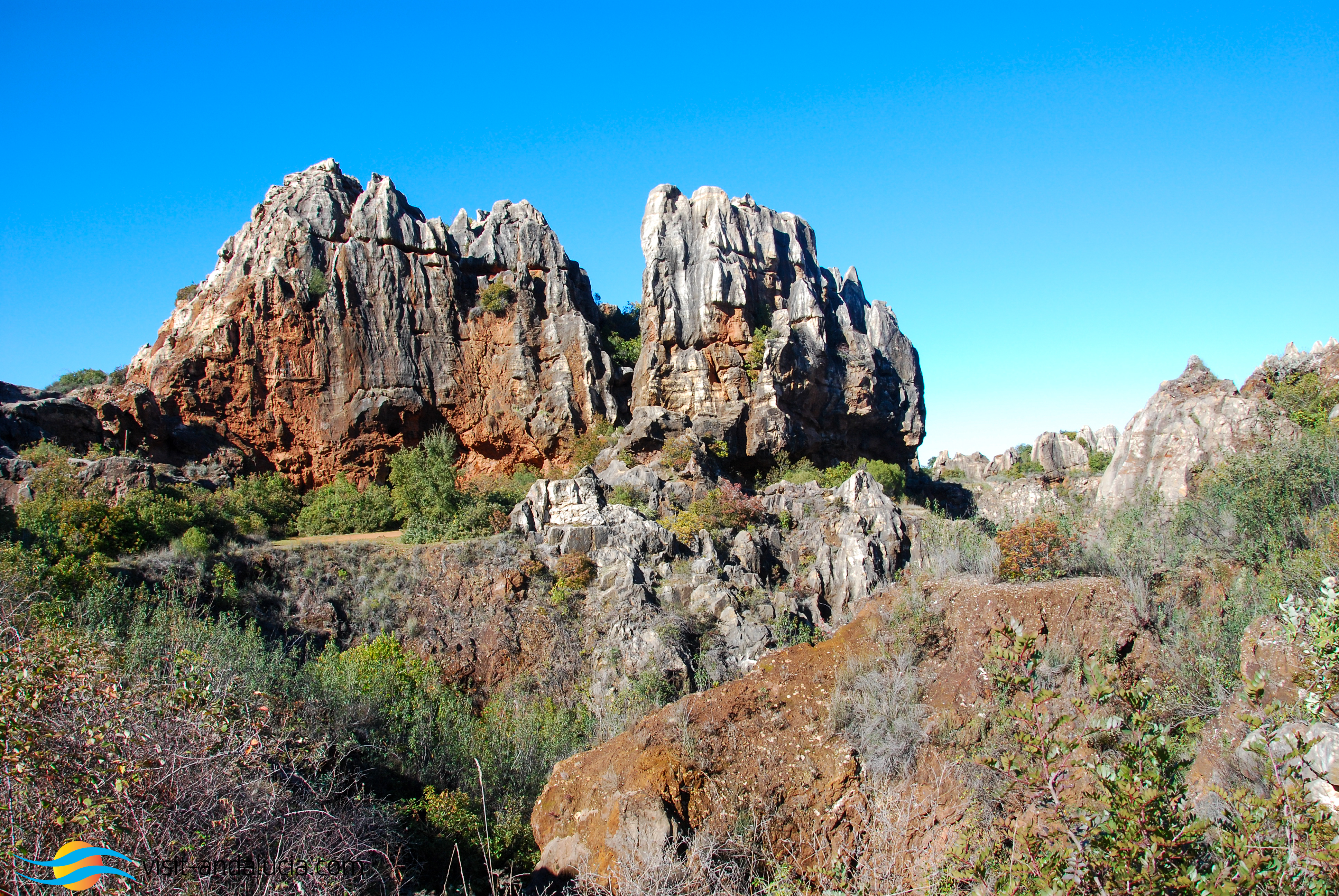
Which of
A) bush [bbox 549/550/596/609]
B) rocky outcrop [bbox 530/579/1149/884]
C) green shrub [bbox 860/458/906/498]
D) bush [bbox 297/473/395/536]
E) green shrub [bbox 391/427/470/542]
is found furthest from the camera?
green shrub [bbox 860/458/906/498]

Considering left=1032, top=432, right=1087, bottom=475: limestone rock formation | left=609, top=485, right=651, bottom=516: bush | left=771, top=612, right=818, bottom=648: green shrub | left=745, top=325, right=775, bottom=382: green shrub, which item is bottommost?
left=771, top=612, right=818, bottom=648: green shrub

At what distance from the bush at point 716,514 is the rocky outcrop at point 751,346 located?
19.6 ft

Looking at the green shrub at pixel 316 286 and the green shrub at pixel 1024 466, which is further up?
the green shrub at pixel 316 286

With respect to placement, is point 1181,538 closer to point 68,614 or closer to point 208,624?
point 208,624

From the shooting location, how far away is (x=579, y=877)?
6.01m

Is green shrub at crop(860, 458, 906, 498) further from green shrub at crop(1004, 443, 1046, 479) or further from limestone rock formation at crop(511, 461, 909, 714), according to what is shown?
green shrub at crop(1004, 443, 1046, 479)

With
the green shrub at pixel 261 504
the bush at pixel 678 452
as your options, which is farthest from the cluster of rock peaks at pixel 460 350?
the green shrub at pixel 261 504

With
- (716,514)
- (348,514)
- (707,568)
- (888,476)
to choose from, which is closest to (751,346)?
(888,476)

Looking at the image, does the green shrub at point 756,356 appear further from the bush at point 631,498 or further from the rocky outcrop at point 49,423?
the rocky outcrop at point 49,423

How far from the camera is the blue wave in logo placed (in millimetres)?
3598

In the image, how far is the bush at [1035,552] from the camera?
10.9m

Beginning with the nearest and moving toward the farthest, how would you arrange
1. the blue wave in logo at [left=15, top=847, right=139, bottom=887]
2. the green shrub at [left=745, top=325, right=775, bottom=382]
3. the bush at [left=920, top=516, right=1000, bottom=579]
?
the blue wave in logo at [left=15, top=847, right=139, bottom=887] → the bush at [left=920, top=516, right=1000, bottom=579] → the green shrub at [left=745, top=325, right=775, bottom=382]

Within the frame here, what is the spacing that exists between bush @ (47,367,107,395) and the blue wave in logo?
2994 centimetres

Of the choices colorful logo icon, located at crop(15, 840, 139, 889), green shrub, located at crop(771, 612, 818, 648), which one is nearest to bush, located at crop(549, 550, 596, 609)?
green shrub, located at crop(771, 612, 818, 648)
